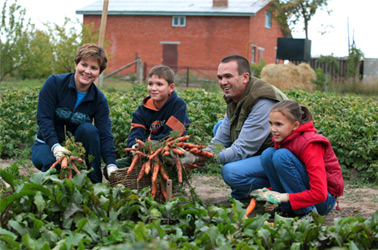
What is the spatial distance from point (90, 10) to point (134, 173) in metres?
30.4

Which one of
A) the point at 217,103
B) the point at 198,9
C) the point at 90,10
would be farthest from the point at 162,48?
the point at 217,103

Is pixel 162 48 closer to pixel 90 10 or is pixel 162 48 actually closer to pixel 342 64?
pixel 90 10

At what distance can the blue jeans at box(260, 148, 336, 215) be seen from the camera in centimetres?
371

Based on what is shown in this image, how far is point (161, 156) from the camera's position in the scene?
376 centimetres

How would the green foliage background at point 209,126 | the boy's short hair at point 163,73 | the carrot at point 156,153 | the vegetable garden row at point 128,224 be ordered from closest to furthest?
the vegetable garden row at point 128,224 → the carrot at point 156,153 → the boy's short hair at point 163,73 → the green foliage background at point 209,126

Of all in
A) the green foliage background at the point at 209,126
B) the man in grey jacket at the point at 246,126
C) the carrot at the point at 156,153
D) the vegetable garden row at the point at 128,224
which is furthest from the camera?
the green foliage background at the point at 209,126

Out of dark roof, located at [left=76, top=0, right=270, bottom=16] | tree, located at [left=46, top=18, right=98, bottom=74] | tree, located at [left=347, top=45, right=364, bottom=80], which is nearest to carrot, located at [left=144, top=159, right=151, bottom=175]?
tree, located at [left=46, top=18, right=98, bottom=74]

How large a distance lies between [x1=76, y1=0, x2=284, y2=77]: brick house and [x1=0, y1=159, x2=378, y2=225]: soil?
24609 millimetres

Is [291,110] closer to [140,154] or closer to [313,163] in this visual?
[313,163]

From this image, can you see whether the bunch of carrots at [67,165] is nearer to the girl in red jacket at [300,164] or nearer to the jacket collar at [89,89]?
the jacket collar at [89,89]

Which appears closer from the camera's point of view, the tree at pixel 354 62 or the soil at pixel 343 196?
the soil at pixel 343 196

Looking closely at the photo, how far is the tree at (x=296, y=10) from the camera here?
29.5 m

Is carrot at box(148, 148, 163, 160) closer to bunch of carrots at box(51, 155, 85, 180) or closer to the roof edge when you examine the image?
bunch of carrots at box(51, 155, 85, 180)

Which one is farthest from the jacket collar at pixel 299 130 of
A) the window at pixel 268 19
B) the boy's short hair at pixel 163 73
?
the window at pixel 268 19
